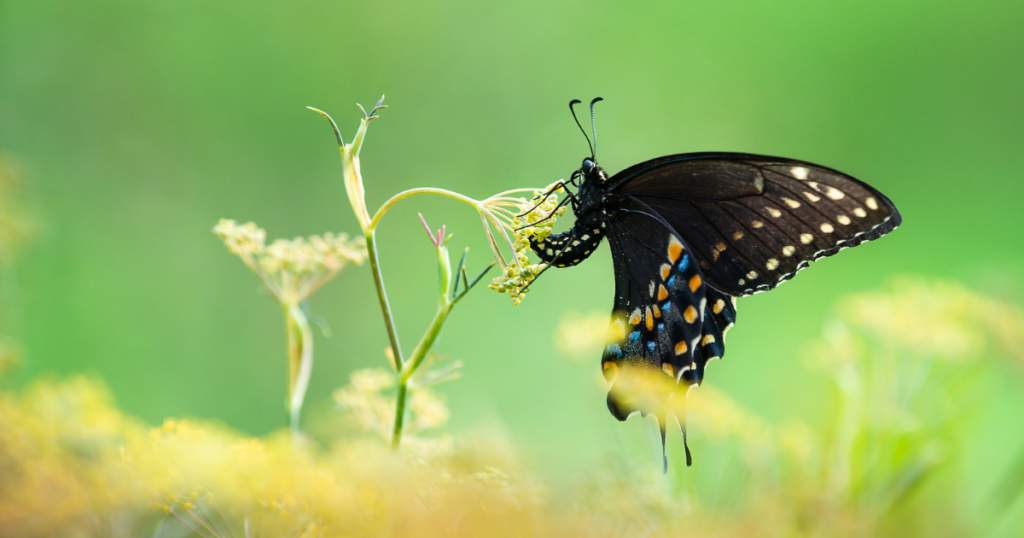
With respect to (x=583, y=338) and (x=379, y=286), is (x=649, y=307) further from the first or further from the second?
(x=379, y=286)

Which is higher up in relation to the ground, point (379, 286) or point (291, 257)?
point (291, 257)

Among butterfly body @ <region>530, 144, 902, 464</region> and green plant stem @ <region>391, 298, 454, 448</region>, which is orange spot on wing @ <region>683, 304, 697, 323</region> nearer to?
butterfly body @ <region>530, 144, 902, 464</region>

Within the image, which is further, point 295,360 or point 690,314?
point 690,314

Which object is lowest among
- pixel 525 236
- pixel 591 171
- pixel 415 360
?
pixel 415 360

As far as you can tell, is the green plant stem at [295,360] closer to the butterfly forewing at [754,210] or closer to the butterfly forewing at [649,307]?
the butterfly forewing at [649,307]

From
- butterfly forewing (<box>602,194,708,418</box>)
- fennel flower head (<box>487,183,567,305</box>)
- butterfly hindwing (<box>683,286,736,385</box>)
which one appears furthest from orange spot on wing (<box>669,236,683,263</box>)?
fennel flower head (<box>487,183,567,305</box>)

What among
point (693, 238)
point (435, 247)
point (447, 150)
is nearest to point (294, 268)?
point (435, 247)

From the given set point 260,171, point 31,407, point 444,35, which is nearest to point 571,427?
point 260,171

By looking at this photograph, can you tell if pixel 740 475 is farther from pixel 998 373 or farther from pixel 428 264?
pixel 428 264
